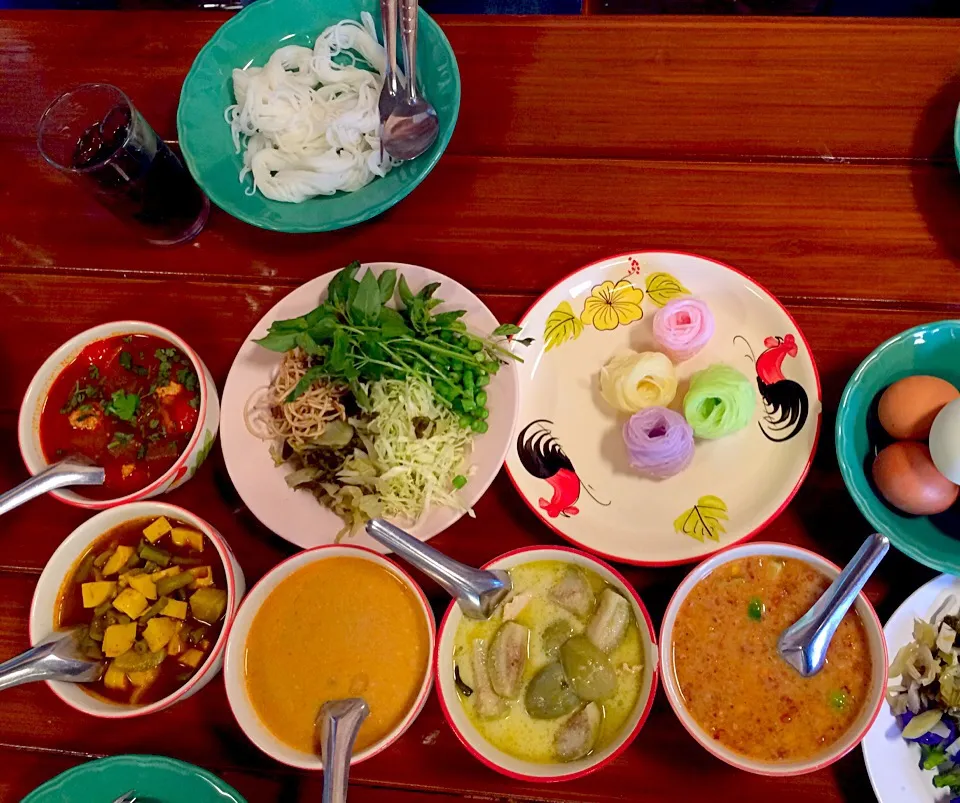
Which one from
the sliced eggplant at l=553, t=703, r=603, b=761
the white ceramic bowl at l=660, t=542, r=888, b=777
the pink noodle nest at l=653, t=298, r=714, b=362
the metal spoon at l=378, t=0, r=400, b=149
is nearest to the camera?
the white ceramic bowl at l=660, t=542, r=888, b=777

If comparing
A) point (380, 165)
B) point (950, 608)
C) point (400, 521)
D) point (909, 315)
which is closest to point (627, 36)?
point (380, 165)

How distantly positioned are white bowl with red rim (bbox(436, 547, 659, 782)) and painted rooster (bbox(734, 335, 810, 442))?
1.56 ft

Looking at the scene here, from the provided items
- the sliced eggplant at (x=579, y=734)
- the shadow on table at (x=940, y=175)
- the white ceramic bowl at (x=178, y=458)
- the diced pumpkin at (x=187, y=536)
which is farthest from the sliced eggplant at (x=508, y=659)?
the shadow on table at (x=940, y=175)

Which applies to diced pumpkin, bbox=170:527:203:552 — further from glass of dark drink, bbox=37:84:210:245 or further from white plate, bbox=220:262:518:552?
glass of dark drink, bbox=37:84:210:245

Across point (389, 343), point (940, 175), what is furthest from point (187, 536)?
point (940, 175)

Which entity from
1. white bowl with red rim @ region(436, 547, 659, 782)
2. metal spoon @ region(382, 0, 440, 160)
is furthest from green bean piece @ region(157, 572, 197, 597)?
metal spoon @ region(382, 0, 440, 160)

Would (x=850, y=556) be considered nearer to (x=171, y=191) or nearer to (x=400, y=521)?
(x=400, y=521)

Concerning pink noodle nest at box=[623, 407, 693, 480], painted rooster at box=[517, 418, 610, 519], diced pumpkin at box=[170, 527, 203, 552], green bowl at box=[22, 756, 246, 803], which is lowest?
green bowl at box=[22, 756, 246, 803]

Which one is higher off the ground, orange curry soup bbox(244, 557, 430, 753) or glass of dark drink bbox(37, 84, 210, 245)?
glass of dark drink bbox(37, 84, 210, 245)

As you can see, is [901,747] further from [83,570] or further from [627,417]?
[83,570]

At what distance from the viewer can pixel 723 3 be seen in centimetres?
237

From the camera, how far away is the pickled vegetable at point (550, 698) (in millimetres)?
1336

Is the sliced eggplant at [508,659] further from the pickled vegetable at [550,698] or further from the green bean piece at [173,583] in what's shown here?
the green bean piece at [173,583]

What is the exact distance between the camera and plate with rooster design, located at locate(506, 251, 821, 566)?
4.82ft
